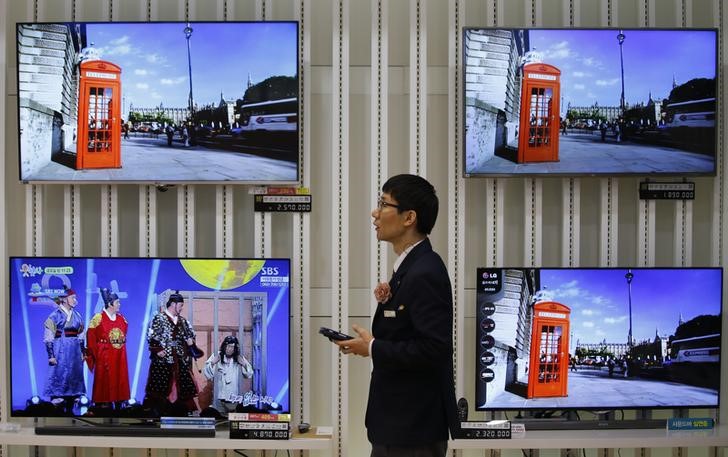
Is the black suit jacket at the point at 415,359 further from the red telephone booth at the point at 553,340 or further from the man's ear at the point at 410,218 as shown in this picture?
the red telephone booth at the point at 553,340

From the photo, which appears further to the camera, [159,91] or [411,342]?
[159,91]

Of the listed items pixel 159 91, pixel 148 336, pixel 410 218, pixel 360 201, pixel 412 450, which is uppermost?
pixel 159 91

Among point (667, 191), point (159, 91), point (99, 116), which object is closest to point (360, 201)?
point (159, 91)

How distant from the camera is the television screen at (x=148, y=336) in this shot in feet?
12.8

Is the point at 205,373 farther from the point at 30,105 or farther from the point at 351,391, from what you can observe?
the point at 30,105

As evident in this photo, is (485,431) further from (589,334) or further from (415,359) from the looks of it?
(415,359)

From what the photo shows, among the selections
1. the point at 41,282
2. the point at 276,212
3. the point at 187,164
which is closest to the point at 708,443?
the point at 276,212

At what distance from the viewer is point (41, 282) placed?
392cm

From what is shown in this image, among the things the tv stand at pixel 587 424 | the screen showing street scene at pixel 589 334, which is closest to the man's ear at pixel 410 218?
the screen showing street scene at pixel 589 334

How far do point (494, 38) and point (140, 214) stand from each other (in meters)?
2.03

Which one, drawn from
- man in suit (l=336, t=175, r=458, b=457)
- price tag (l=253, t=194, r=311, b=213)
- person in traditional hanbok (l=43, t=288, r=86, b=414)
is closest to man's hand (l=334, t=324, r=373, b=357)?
man in suit (l=336, t=175, r=458, b=457)

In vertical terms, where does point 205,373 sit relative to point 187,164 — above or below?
below

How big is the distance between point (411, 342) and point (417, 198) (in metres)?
0.51

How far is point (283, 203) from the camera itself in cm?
411
